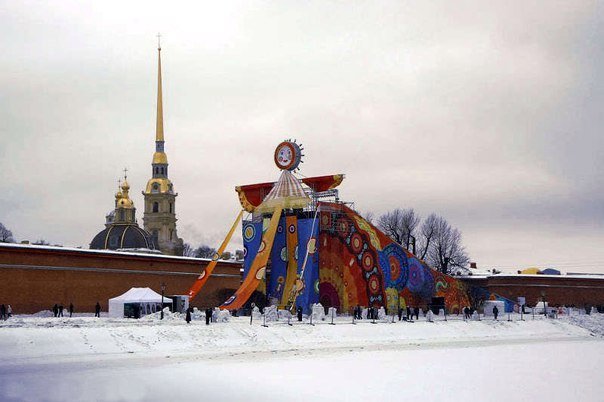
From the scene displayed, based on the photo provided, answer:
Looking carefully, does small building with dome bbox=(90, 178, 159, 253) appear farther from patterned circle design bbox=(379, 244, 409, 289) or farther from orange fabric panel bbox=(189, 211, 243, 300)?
patterned circle design bbox=(379, 244, 409, 289)

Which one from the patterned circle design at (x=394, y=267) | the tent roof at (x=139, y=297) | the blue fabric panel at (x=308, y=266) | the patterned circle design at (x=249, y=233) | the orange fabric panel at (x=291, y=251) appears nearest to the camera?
the tent roof at (x=139, y=297)

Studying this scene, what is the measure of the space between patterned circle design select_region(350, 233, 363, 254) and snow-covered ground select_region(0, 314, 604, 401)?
10.9 metres

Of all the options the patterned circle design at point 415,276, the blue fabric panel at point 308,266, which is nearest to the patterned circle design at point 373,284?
the patterned circle design at point 415,276

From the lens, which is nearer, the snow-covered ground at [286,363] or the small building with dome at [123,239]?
the snow-covered ground at [286,363]

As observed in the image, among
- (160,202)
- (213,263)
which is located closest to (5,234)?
(160,202)

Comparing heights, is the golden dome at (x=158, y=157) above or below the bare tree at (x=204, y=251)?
above

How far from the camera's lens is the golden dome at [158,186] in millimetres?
137750

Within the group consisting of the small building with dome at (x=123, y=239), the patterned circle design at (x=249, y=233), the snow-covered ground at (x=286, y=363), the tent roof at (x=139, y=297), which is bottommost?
the snow-covered ground at (x=286, y=363)

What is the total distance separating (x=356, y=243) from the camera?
61500mm

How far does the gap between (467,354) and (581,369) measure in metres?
6.25

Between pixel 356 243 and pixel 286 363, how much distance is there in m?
29.5

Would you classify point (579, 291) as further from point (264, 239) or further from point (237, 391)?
point (237, 391)

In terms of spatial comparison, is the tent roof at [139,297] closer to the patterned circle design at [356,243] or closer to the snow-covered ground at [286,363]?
the snow-covered ground at [286,363]

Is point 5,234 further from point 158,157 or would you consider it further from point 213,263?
point 213,263
